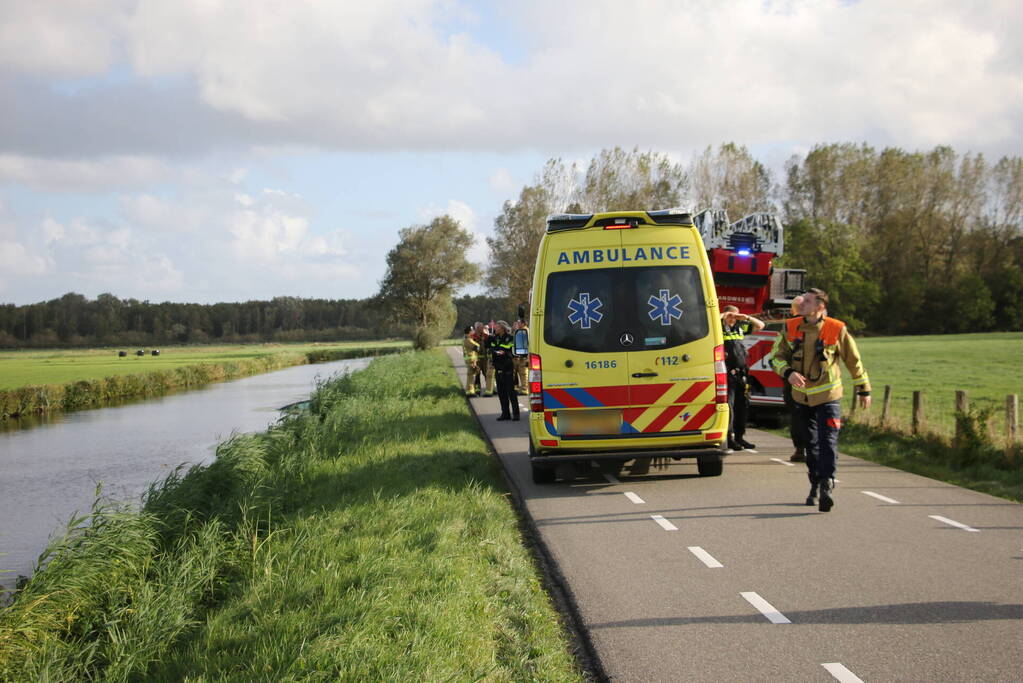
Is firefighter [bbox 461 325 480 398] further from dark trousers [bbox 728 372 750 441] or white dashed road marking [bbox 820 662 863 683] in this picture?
white dashed road marking [bbox 820 662 863 683]

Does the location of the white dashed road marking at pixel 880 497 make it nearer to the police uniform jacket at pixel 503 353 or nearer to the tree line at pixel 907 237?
the police uniform jacket at pixel 503 353

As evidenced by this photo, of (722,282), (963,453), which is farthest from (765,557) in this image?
(722,282)

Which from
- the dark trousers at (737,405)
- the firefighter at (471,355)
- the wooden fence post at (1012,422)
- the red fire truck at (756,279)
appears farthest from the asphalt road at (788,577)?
the firefighter at (471,355)

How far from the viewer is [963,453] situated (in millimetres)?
10430

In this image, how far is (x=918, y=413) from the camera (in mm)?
12141

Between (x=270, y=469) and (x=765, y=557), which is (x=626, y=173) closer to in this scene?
(x=270, y=469)

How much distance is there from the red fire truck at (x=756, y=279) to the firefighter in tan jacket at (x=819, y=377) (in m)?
6.54

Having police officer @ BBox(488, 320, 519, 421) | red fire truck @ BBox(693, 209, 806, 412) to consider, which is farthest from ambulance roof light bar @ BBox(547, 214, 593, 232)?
police officer @ BBox(488, 320, 519, 421)

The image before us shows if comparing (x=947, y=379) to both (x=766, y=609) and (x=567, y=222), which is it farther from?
(x=766, y=609)

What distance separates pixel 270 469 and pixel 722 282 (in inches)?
324

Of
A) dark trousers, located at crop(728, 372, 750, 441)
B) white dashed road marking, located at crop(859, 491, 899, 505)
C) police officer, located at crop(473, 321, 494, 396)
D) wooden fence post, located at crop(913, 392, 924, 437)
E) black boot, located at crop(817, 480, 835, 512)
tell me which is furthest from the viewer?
police officer, located at crop(473, 321, 494, 396)

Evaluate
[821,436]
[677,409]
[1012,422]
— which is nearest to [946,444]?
[1012,422]

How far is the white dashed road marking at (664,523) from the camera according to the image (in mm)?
7160

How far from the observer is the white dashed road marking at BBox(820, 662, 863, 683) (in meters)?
3.98
